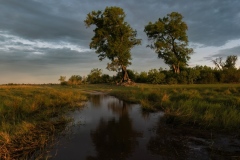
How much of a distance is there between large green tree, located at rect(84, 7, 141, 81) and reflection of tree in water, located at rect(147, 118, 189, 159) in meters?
32.5

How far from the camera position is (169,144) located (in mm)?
7219

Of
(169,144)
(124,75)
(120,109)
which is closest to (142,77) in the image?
(124,75)

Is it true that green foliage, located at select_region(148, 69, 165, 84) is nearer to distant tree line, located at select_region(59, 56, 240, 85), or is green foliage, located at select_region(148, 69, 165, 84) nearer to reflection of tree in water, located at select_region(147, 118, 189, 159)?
distant tree line, located at select_region(59, 56, 240, 85)

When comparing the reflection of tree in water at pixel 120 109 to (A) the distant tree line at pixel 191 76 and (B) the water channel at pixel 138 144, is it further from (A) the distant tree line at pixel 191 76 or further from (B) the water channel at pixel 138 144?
→ (A) the distant tree line at pixel 191 76

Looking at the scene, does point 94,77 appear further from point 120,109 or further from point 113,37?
point 120,109

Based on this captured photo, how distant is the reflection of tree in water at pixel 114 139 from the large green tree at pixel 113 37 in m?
31.1

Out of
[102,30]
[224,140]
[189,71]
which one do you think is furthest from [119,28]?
[224,140]

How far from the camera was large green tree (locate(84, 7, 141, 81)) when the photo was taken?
41.1 metres

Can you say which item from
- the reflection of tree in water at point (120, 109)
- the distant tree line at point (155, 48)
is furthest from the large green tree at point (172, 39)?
the reflection of tree in water at point (120, 109)

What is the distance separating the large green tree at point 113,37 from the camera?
41062mm

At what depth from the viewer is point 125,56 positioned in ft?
137

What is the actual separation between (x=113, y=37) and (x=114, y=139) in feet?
121

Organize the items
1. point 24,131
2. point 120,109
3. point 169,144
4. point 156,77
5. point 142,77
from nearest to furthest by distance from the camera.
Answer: point 169,144, point 24,131, point 120,109, point 156,77, point 142,77

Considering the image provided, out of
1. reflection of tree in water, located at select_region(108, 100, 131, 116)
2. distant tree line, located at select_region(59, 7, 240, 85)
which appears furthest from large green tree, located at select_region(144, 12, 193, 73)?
reflection of tree in water, located at select_region(108, 100, 131, 116)
